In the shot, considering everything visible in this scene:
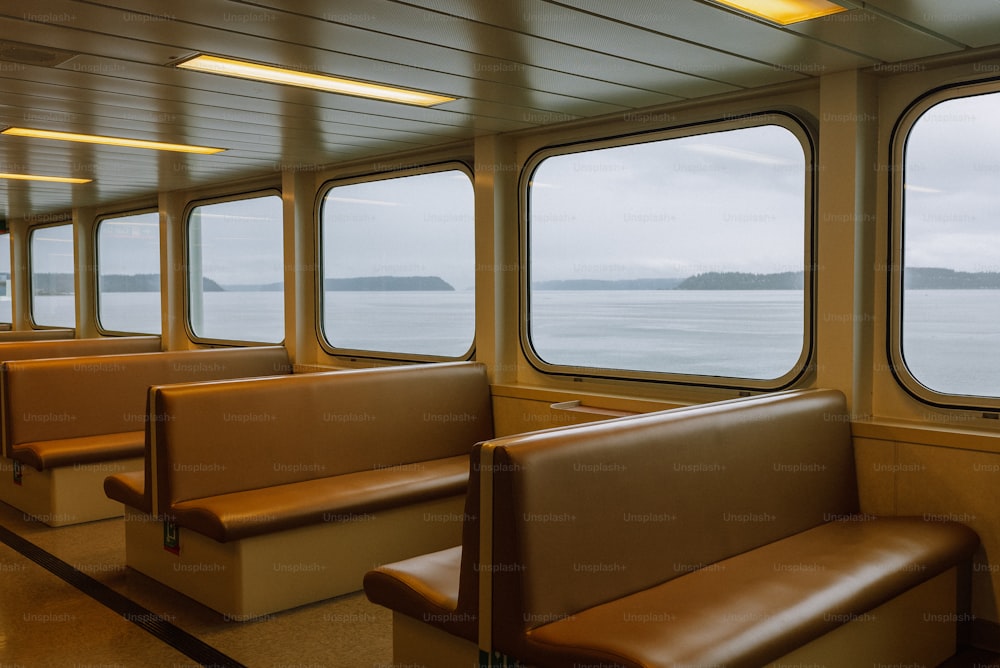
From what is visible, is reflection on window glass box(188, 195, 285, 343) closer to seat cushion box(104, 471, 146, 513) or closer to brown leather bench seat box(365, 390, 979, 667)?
seat cushion box(104, 471, 146, 513)

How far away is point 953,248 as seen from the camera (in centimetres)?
372

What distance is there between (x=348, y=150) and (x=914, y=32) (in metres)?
3.67

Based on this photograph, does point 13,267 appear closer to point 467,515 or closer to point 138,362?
point 138,362

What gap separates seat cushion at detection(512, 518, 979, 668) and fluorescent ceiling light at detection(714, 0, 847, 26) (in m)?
1.86

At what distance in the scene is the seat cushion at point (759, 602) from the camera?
2264 millimetres

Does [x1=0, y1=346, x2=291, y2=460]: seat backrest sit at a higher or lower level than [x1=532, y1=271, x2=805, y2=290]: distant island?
lower

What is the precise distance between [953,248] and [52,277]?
10.1 meters

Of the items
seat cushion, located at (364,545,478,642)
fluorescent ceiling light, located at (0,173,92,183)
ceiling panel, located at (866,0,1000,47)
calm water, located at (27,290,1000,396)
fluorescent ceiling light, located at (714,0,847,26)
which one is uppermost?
fluorescent ceiling light, located at (0,173,92,183)

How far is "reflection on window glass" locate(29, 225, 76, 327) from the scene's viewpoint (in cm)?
1049

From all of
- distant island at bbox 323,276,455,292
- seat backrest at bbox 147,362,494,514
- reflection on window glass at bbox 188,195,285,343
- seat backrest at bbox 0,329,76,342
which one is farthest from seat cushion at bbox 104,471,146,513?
seat backrest at bbox 0,329,76,342

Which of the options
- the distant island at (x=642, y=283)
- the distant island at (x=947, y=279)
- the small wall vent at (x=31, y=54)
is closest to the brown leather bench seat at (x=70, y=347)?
the distant island at (x=642, y=283)

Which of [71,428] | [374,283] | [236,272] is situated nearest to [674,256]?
[374,283]

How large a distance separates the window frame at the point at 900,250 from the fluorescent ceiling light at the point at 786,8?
1.06m

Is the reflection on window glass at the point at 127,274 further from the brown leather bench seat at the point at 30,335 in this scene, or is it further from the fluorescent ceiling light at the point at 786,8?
the fluorescent ceiling light at the point at 786,8
